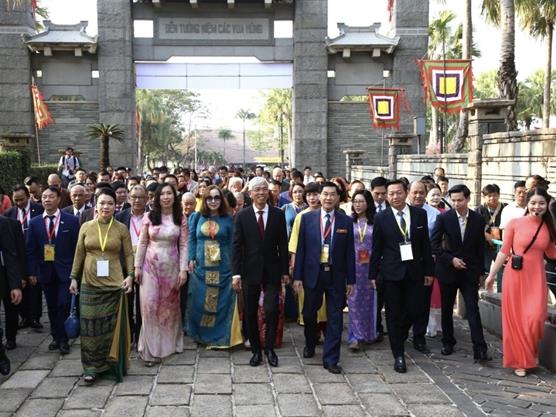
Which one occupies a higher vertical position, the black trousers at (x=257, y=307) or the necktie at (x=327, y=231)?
the necktie at (x=327, y=231)

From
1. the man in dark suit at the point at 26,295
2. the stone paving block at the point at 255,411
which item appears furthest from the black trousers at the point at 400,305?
the man in dark suit at the point at 26,295

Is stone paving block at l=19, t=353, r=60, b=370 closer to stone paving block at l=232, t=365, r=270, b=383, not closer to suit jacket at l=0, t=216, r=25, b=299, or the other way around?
suit jacket at l=0, t=216, r=25, b=299

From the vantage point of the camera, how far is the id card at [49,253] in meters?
6.55

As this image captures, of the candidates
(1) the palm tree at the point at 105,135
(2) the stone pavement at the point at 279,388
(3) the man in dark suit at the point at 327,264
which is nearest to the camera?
(2) the stone pavement at the point at 279,388

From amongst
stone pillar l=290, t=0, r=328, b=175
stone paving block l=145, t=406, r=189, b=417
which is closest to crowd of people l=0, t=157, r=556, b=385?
stone paving block l=145, t=406, r=189, b=417

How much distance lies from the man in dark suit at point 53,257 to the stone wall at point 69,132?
56.0ft

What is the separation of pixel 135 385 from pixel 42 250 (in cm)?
199

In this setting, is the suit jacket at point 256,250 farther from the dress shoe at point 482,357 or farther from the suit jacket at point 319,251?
the dress shoe at point 482,357

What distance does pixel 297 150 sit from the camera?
2338 cm

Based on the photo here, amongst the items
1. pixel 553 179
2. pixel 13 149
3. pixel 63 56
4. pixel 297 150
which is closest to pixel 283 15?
pixel 297 150

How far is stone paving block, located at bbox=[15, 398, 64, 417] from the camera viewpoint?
15.6 ft

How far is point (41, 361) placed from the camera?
614cm

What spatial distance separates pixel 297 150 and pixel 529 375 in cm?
1806

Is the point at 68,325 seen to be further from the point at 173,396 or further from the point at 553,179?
the point at 553,179
